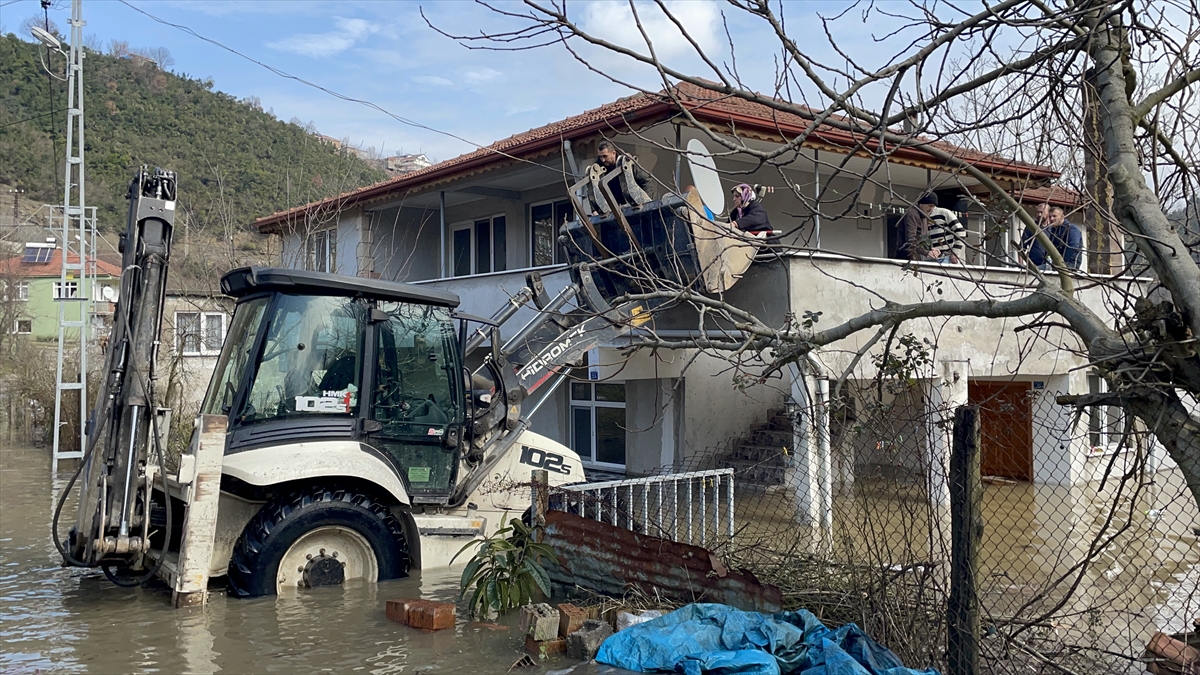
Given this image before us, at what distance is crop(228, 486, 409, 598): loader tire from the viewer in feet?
23.7

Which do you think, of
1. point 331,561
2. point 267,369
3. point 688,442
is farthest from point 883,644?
point 688,442

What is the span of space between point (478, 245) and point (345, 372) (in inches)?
524

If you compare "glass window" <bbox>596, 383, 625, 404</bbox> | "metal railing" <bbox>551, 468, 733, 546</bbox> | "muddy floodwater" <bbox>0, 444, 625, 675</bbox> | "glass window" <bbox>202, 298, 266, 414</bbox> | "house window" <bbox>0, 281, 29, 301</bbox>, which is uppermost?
"house window" <bbox>0, 281, 29, 301</bbox>

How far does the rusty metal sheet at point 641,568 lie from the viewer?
19.3 feet

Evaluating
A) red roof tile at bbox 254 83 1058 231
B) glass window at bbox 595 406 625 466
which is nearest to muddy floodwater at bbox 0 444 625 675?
red roof tile at bbox 254 83 1058 231

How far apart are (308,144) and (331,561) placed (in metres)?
48.1

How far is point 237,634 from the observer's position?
21.2 feet

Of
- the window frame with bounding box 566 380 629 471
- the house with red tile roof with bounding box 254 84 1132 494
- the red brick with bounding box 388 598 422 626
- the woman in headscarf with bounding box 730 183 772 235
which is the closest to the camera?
the red brick with bounding box 388 598 422 626

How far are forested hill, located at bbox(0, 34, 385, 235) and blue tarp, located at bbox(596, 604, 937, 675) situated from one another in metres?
39.6

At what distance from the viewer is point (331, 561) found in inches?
300

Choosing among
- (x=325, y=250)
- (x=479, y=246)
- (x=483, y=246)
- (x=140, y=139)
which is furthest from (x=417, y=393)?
(x=140, y=139)

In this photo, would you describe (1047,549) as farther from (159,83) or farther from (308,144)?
(159,83)

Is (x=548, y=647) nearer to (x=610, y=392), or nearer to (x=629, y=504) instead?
(x=629, y=504)

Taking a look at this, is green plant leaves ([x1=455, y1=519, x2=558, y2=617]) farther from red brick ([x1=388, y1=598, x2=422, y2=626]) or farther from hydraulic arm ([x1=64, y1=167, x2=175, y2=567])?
hydraulic arm ([x1=64, y1=167, x2=175, y2=567])
